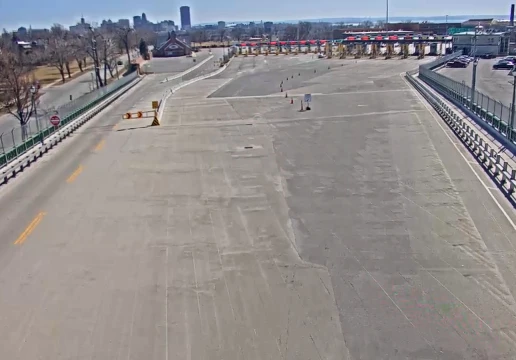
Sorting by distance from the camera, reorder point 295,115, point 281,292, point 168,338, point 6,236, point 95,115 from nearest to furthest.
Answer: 1. point 168,338
2. point 281,292
3. point 6,236
4. point 295,115
5. point 95,115

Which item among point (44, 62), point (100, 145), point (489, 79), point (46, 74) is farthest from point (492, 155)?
point (44, 62)

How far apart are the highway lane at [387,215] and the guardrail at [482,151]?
451mm

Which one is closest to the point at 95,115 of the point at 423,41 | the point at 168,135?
the point at 168,135

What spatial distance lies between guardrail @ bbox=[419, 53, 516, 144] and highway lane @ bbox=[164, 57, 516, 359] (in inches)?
83.9

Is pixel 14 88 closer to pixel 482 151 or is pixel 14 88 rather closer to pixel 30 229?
pixel 30 229

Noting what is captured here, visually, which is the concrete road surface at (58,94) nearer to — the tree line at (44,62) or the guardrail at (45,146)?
the tree line at (44,62)

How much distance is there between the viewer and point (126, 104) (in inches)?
1891

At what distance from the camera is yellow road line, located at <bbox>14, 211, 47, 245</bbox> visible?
15197 millimetres

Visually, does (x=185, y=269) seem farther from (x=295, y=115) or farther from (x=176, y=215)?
(x=295, y=115)

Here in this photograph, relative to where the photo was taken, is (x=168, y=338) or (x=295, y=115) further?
(x=295, y=115)

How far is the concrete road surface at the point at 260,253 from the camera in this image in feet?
32.8

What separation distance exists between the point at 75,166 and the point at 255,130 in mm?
10861

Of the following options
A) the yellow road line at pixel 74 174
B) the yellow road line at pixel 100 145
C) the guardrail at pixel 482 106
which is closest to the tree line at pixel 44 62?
the yellow road line at pixel 100 145

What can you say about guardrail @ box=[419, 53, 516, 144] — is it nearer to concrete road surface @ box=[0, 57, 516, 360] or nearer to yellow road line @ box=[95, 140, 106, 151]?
concrete road surface @ box=[0, 57, 516, 360]
